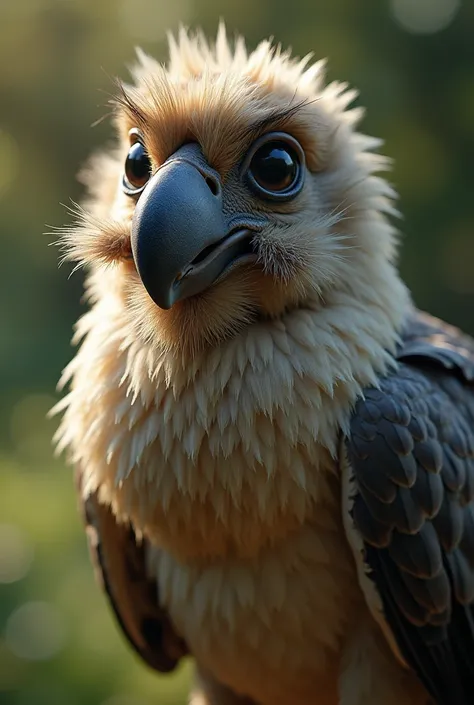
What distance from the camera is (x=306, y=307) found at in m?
1.85

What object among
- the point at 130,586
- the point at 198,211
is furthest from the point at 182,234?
the point at 130,586

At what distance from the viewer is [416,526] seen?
5.87 feet

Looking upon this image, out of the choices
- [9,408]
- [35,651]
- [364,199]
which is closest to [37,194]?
[9,408]

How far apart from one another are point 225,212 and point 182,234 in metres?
0.18

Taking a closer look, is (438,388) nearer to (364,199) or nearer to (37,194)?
(364,199)

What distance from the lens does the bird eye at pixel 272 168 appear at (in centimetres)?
179

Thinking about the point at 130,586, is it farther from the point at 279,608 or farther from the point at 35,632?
the point at 35,632

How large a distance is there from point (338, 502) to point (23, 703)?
208cm

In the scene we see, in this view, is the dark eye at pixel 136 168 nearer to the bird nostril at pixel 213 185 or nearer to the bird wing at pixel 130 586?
the bird nostril at pixel 213 185

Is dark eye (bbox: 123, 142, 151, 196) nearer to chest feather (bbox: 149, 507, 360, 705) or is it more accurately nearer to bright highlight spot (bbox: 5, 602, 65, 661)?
chest feather (bbox: 149, 507, 360, 705)

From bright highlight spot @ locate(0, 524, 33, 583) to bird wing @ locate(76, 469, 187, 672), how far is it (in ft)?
3.90

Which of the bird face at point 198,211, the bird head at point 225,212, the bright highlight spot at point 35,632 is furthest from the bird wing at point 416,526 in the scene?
the bright highlight spot at point 35,632

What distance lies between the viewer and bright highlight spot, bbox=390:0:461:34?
4.97m

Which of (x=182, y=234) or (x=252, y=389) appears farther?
(x=252, y=389)
